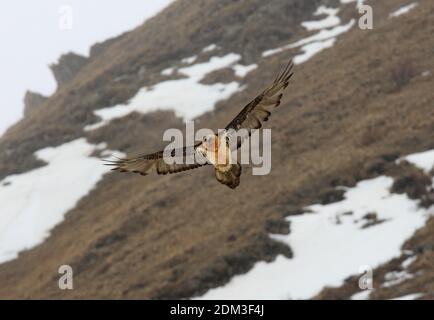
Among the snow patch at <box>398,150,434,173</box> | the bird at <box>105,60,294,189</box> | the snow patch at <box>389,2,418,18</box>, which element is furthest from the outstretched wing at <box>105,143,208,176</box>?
the snow patch at <box>389,2,418,18</box>

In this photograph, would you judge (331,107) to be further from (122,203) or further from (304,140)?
(122,203)

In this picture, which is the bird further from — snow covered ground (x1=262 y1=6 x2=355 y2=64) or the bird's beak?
snow covered ground (x1=262 y1=6 x2=355 y2=64)

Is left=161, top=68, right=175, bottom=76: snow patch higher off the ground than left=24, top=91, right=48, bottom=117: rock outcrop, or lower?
lower

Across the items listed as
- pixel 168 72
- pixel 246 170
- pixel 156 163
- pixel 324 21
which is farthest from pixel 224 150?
pixel 168 72

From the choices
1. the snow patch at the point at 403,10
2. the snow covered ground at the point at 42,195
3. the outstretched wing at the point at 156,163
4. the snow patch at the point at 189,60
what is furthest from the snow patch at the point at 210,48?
the outstretched wing at the point at 156,163

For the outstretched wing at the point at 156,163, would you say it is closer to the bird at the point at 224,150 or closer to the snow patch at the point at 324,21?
the bird at the point at 224,150

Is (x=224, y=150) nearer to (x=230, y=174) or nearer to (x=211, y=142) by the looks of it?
(x=211, y=142)
